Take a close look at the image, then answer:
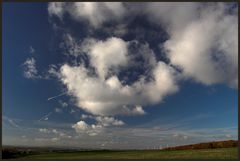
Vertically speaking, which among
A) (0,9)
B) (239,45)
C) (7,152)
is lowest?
(7,152)

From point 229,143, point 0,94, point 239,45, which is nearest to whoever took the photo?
point 239,45

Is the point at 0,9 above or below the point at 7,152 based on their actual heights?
above

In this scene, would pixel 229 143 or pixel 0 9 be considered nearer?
pixel 0 9

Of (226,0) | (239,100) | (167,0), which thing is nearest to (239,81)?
(239,100)

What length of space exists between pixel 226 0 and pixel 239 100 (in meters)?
8.09

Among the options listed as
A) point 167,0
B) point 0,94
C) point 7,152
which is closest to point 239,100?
point 167,0

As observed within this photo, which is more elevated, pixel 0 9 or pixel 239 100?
pixel 0 9

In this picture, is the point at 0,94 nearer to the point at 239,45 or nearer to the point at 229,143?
the point at 239,45

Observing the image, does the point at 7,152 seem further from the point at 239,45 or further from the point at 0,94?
the point at 239,45

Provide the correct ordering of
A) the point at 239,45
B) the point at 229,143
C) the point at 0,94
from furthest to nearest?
1. the point at 229,143
2. the point at 0,94
3. the point at 239,45

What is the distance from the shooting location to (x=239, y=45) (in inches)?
855

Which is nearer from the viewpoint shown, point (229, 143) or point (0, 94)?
point (0, 94)

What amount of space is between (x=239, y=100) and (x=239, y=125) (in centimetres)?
208

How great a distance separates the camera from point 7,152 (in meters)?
88.8
